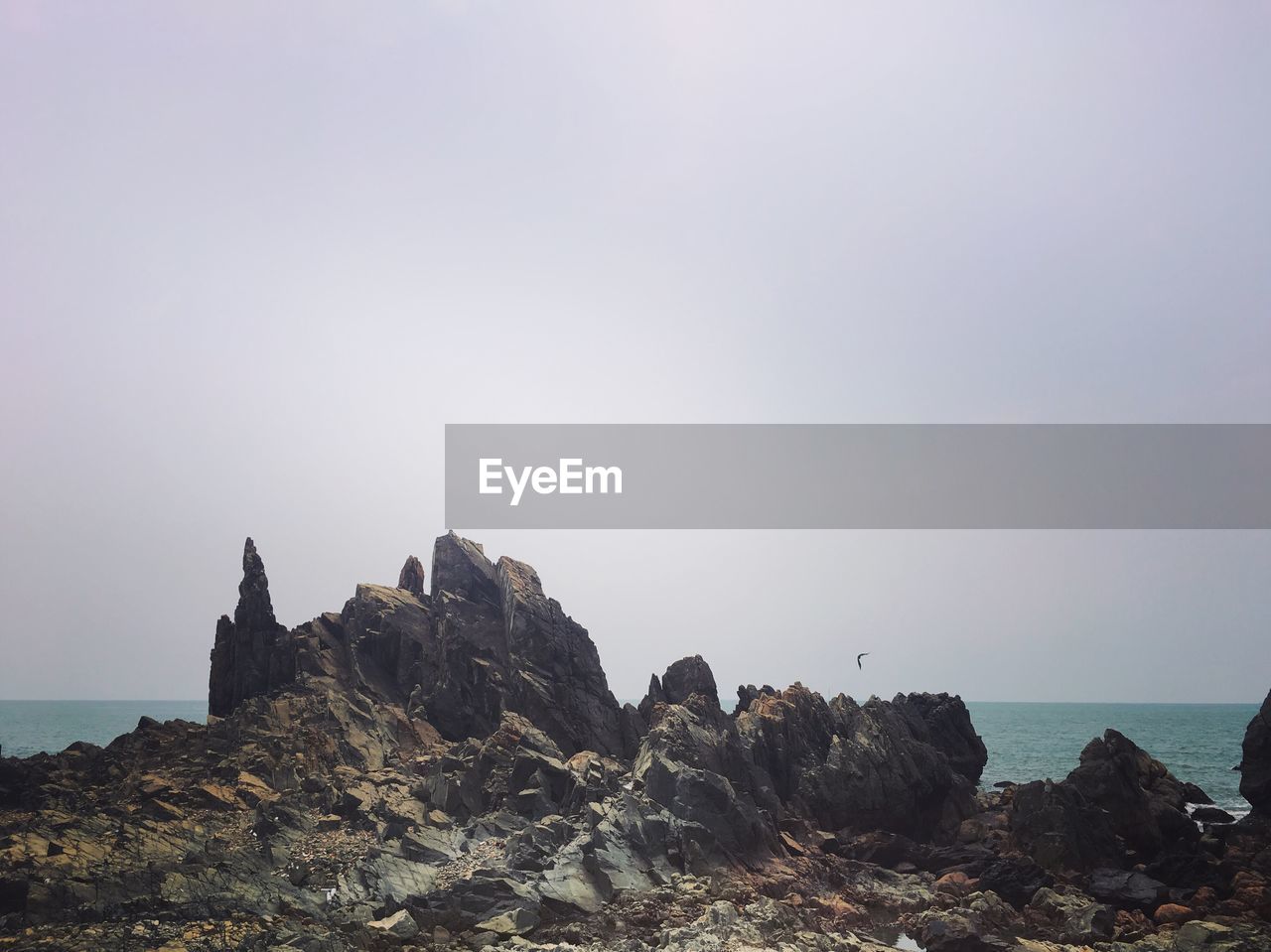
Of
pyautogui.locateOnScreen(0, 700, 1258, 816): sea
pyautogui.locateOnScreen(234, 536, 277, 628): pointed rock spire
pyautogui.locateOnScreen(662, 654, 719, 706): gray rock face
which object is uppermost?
pyautogui.locateOnScreen(234, 536, 277, 628): pointed rock spire

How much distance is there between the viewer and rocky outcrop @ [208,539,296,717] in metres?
60.6

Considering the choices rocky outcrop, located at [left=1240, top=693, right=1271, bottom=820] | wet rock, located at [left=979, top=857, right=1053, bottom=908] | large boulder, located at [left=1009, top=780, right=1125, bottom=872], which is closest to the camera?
wet rock, located at [left=979, top=857, right=1053, bottom=908]

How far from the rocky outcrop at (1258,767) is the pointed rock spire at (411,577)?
6286cm

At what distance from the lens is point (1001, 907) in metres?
32.8

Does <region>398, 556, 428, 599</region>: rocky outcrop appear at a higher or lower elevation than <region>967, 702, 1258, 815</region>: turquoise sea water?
higher

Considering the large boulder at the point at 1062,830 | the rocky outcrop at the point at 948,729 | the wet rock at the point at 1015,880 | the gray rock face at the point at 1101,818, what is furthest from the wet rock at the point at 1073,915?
the rocky outcrop at the point at 948,729

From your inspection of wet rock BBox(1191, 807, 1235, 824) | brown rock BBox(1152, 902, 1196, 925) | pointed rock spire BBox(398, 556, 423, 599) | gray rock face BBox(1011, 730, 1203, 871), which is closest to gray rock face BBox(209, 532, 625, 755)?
pointed rock spire BBox(398, 556, 423, 599)

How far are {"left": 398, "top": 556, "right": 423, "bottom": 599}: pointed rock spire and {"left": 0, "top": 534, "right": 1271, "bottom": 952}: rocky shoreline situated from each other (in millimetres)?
8774

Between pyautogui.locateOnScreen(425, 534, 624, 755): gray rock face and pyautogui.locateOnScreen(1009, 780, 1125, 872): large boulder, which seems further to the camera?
pyautogui.locateOnScreen(425, 534, 624, 755): gray rock face

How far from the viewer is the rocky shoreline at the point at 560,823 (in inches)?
1166

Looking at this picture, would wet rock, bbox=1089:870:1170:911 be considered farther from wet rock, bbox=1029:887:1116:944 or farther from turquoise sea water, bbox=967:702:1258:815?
turquoise sea water, bbox=967:702:1258:815

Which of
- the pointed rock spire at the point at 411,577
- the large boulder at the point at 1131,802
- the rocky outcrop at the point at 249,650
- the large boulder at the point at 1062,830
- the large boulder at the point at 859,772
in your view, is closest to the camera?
the large boulder at the point at 1062,830

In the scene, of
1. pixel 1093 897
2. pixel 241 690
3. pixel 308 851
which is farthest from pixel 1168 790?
pixel 241 690

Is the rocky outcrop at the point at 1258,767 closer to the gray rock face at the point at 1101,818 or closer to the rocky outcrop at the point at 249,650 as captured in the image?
the gray rock face at the point at 1101,818
